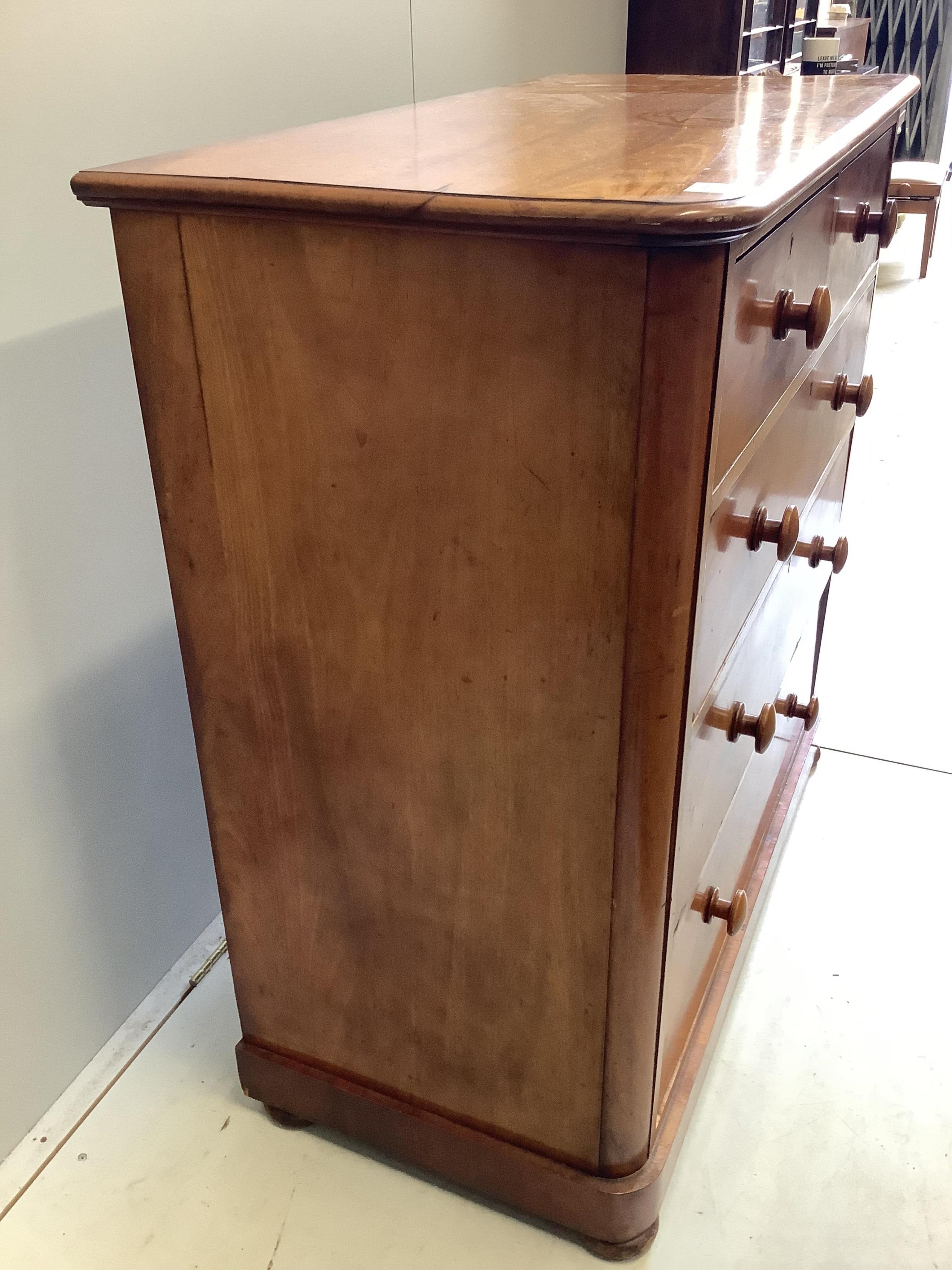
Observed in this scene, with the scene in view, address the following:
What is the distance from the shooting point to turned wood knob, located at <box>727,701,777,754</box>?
0.94 meters

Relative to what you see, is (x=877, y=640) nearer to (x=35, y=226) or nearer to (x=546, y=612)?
(x=546, y=612)

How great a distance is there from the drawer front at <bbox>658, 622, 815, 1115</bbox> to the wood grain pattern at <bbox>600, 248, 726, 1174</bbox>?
5 cm

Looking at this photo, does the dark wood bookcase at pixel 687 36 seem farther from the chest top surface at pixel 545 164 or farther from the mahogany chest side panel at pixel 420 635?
the mahogany chest side panel at pixel 420 635

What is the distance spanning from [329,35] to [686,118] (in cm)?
55

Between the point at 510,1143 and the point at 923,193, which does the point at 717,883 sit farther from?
the point at 923,193

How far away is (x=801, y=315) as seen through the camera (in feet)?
2.61

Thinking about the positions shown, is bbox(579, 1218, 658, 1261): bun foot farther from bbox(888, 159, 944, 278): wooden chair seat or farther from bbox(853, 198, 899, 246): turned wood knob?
bbox(888, 159, 944, 278): wooden chair seat

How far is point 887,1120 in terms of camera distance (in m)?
1.20

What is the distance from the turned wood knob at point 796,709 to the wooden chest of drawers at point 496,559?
0.16m

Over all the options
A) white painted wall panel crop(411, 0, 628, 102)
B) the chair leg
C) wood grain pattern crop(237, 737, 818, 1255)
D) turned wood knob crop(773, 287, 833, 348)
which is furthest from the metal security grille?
wood grain pattern crop(237, 737, 818, 1255)

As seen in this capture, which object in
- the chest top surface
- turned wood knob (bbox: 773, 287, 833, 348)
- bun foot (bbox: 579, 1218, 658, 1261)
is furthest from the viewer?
bun foot (bbox: 579, 1218, 658, 1261)

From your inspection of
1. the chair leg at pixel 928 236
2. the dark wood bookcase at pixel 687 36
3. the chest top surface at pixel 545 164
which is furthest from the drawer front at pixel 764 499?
the chair leg at pixel 928 236

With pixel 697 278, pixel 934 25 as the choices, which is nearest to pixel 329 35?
pixel 697 278

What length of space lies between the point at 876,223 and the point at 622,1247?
1049 millimetres
